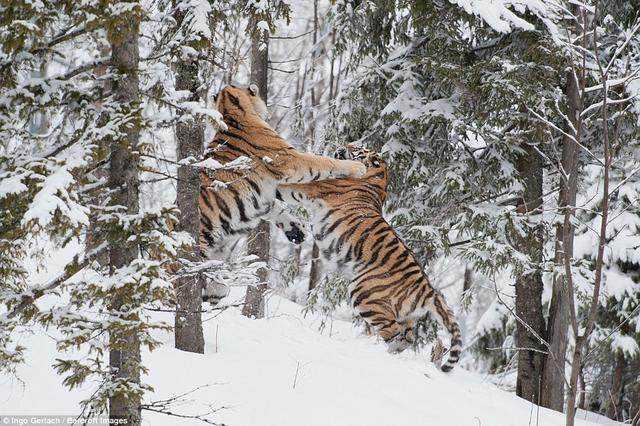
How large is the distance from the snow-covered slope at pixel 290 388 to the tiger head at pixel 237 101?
2236 millimetres

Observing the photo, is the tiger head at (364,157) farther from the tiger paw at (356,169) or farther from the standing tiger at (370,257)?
the tiger paw at (356,169)

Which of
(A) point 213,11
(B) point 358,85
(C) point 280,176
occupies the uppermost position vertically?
(B) point 358,85

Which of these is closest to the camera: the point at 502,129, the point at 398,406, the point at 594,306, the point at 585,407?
the point at 594,306

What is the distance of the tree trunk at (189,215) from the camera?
547cm

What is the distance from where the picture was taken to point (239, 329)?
695 centimetres

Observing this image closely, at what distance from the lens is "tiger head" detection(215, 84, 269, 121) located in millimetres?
7367

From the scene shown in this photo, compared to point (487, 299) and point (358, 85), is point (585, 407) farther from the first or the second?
point (487, 299)

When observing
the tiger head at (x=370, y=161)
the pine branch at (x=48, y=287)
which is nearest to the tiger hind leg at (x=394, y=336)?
the tiger head at (x=370, y=161)

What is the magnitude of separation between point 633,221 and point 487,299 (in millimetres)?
18058

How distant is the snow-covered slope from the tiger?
3.17 feet

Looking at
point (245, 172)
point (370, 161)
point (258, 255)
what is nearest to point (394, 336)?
point (370, 161)

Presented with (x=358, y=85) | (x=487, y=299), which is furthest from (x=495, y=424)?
(x=487, y=299)

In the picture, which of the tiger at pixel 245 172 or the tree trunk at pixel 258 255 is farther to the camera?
the tree trunk at pixel 258 255

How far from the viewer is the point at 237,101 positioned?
7.39 m
